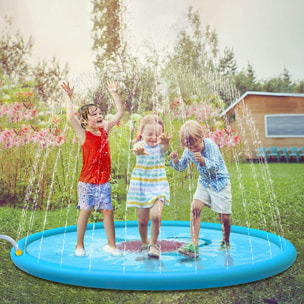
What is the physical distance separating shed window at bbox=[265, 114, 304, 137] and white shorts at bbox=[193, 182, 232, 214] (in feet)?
22.4

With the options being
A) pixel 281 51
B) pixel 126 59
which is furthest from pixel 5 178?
pixel 281 51

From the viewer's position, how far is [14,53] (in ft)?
35.1

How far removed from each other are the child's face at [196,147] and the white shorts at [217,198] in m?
0.36

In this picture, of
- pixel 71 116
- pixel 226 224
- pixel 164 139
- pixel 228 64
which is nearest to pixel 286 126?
pixel 228 64

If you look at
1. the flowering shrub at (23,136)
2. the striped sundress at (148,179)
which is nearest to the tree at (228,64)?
the flowering shrub at (23,136)

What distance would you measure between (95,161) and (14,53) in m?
8.14

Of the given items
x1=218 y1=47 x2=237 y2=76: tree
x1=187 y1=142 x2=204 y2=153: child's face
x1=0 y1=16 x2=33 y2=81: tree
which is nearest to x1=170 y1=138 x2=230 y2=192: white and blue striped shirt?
x1=187 y1=142 x2=204 y2=153: child's face

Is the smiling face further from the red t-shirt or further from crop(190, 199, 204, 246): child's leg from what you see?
crop(190, 199, 204, 246): child's leg

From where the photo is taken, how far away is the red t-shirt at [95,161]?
3.71m

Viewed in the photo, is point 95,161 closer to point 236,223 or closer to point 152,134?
point 152,134

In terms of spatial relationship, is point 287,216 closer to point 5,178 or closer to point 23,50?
point 5,178

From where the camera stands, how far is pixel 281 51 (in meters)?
11.8

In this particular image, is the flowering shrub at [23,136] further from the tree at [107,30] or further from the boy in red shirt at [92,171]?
the boy in red shirt at [92,171]

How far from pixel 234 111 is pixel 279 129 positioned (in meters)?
1.24
